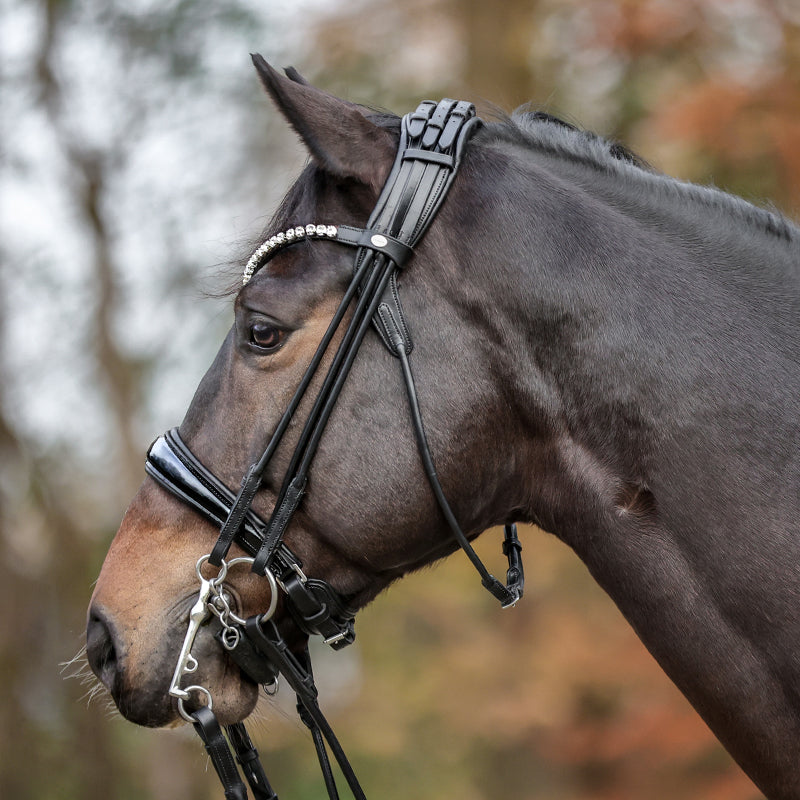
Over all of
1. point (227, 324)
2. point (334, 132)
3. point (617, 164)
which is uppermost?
point (617, 164)

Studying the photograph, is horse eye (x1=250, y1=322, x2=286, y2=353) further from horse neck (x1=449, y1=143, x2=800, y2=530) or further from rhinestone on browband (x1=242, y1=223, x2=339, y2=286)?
horse neck (x1=449, y1=143, x2=800, y2=530)

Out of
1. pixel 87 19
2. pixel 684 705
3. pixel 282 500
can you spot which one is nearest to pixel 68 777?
pixel 684 705

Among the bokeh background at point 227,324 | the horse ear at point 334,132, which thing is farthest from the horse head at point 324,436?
the bokeh background at point 227,324

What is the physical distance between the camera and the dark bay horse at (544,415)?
202cm

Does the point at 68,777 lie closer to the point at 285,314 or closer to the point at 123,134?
the point at 123,134

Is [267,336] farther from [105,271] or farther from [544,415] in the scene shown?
[105,271]

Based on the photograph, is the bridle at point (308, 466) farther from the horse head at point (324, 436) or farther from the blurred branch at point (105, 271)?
the blurred branch at point (105, 271)

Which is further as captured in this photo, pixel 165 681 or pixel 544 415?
pixel 165 681

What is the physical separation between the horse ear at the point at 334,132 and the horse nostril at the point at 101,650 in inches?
53.8

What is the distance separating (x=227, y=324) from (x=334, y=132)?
25.9 feet

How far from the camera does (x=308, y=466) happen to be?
2244 millimetres

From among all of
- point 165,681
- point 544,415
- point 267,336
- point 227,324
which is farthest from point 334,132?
point 227,324

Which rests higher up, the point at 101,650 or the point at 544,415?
the point at 544,415

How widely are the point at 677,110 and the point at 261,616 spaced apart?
6120mm
